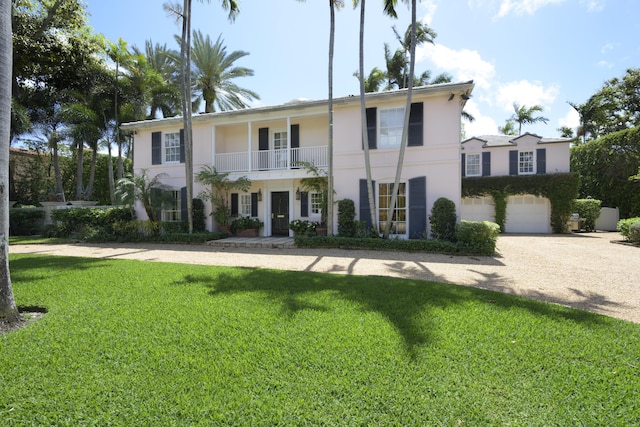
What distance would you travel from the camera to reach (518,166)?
17594mm

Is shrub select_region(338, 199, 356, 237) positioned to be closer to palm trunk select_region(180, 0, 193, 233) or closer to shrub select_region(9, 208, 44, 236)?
palm trunk select_region(180, 0, 193, 233)

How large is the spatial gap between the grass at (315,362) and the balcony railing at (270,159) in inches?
343

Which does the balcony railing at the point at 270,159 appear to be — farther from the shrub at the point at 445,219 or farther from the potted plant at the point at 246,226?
the shrub at the point at 445,219

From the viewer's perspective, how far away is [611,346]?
10.3 ft

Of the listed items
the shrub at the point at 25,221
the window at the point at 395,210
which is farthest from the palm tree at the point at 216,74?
the window at the point at 395,210

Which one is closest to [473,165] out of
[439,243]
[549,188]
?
[549,188]

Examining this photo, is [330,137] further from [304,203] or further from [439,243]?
[439,243]

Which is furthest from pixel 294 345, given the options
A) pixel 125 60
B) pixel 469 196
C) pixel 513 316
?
pixel 125 60

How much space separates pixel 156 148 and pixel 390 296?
14.1 meters

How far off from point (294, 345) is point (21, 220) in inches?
765

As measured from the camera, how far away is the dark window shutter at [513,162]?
17609 mm

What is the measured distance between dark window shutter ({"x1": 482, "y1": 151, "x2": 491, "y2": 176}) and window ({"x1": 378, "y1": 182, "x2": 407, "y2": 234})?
9.51 metres

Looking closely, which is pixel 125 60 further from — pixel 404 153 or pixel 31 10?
pixel 404 153

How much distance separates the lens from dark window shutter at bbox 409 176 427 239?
11016mm
